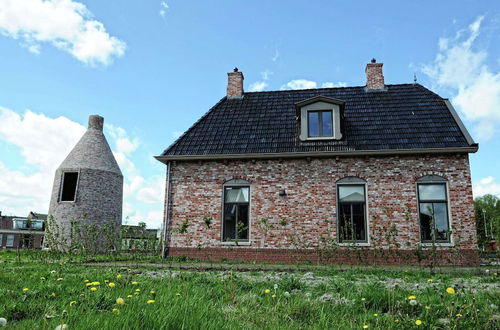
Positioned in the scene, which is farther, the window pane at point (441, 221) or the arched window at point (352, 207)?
the arched window at point (352, 207)

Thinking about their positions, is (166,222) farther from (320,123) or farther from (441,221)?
(441,221)

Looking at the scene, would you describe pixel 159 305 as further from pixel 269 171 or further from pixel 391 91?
pixel 391 91

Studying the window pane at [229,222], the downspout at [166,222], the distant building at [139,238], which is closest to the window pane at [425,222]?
the window pane at [229,222]

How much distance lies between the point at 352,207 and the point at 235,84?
27.1ft

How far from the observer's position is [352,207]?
12766mm

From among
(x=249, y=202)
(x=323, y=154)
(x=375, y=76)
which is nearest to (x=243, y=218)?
(x=249, y=202)

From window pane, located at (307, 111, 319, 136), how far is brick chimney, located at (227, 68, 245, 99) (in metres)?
4.39

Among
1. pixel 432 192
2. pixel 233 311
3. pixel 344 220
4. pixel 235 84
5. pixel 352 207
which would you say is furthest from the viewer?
pixel 235 84

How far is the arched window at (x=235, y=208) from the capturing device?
13.3 m

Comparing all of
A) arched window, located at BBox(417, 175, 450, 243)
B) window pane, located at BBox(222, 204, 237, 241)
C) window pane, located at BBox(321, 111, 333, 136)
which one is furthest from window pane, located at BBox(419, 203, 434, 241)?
window pane, located at BBox(222, 204, 237, 241)

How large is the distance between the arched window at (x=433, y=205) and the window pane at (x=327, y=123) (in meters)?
3.57

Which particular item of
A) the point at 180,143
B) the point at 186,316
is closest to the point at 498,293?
the point at 186,316

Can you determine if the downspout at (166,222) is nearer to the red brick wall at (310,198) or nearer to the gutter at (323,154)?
the red brick wall at (310,198)

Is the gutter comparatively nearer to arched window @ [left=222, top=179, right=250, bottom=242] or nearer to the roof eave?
the roof eave
